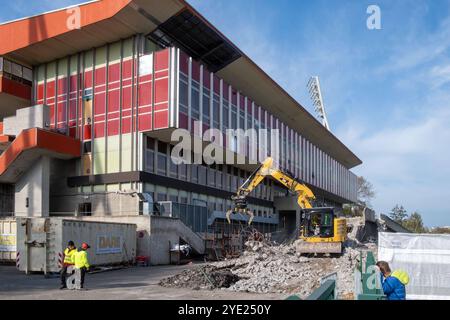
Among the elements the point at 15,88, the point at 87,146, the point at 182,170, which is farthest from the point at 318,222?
the point at 15,88

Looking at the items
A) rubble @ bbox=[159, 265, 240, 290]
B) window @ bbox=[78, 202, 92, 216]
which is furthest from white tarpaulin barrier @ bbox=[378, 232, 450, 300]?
window @ bbox=[78, 202, 92, 216]

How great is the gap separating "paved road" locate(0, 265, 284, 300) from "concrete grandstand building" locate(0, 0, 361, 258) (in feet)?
43.9

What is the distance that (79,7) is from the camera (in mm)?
35656

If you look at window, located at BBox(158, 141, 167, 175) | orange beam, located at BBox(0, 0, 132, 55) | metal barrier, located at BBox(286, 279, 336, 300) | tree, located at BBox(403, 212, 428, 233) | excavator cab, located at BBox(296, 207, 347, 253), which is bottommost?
tree, located at BBox(403, 212, 428, 233)

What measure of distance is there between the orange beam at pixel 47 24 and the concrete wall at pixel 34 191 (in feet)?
31.1

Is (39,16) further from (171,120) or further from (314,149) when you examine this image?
(314,149)

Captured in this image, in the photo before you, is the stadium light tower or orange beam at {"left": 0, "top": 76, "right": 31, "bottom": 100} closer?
orange beam at {"left": 0, "top": 76, "right": 31, "bottom": 100}

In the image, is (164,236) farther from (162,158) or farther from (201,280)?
(201,280)

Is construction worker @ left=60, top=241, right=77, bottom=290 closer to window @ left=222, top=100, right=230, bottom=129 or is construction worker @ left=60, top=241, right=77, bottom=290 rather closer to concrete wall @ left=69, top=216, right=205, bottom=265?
concrete wall @ left=69, top=216, right=205, bottom=265

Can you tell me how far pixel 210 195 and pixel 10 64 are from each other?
20.7 m

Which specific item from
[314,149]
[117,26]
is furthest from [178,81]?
[314,149]

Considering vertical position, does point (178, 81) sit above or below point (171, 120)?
above

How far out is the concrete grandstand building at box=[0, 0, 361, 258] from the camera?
36.3m

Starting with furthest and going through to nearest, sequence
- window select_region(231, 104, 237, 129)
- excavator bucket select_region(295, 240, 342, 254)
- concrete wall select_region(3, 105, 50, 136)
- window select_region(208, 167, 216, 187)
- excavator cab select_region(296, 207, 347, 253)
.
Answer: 1. window select_region(208, 167, 216, 187)
2. window select_region(231, 104, 237, 129)
3. concrete wall select_region(3, 105, 50, 136)
4. excavator cab select_region(296, 207, 347, 253)
5. excavator bucket select_region(295, 240, 342, 254)
